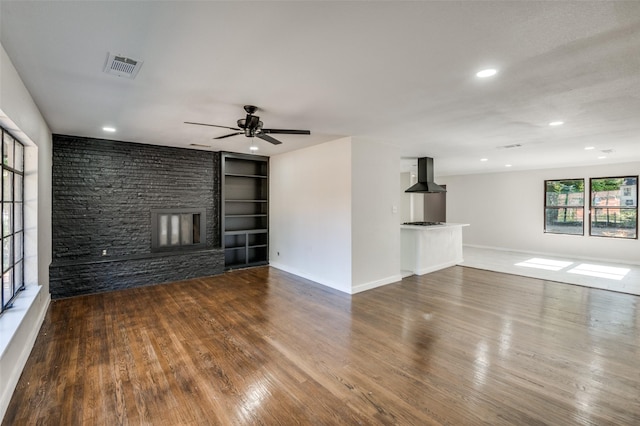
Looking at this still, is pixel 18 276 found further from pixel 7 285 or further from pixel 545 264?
pixel 545 264

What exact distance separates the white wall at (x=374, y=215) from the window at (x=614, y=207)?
5.82 m

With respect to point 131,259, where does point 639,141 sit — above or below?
above

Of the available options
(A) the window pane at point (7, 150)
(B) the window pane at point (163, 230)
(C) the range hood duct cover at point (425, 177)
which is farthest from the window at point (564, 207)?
(A) the window pane at point (7, 150)

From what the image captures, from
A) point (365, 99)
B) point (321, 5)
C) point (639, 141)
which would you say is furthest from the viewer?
point (639, 141)

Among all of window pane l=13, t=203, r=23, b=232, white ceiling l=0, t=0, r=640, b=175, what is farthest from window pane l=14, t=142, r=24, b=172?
white ceiling l=0, t=0, r=640, b=175

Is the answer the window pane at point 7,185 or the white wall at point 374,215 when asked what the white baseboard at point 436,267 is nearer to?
the white wall at point 374,215

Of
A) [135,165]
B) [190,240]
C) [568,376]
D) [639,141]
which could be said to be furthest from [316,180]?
[639,141]

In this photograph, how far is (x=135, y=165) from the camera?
543cm

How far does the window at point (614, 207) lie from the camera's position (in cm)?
704

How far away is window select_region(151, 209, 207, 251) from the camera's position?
5.66 meters

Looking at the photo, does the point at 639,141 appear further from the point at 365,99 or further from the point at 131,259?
the point at 131,259

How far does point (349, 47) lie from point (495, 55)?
1.02 metres

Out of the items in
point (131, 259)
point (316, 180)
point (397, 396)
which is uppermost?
point (316, 180)

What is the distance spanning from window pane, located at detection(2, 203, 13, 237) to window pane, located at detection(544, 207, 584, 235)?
1053cm
